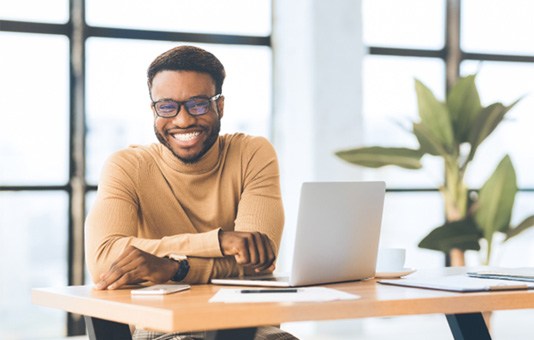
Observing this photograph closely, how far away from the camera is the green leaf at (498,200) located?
479 centimetres

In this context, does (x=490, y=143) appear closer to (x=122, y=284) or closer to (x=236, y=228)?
(x=236, y=228)

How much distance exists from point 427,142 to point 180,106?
244cm

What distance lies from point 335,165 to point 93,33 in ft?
4.95

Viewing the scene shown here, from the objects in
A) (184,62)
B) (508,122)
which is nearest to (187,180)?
(184,62)

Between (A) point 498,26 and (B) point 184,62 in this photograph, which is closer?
(B) point 184,62

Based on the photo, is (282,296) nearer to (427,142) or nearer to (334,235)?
(334,235)

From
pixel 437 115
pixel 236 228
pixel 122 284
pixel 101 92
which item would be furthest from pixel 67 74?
pixel 122 284

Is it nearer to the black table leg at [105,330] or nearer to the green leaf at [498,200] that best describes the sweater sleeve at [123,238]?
the black table leg at [105,330]

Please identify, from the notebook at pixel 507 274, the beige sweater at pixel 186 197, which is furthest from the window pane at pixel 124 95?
the notebook at pixel 507 274

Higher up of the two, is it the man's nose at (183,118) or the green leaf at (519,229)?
the man's nose at (183,118)

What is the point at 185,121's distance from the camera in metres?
2.67

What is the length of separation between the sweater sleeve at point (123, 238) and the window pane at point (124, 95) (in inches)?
95.0

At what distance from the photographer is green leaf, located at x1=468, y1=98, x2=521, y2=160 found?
15.6ft

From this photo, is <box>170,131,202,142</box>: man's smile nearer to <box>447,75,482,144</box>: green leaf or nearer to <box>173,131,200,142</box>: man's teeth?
<box>173,131,200,142</box>: man's teeth
